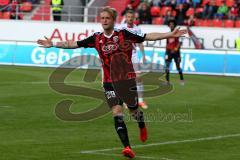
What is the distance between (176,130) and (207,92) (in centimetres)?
946

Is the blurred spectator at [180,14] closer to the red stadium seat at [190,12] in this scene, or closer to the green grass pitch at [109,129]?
the red stadium seat at [190,12]

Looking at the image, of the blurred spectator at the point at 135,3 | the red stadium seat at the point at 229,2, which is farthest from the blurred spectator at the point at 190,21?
the blurred spectator at the point at 135,3

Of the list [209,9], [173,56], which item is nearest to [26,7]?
[209,9]

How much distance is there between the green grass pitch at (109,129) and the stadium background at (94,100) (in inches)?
0.7

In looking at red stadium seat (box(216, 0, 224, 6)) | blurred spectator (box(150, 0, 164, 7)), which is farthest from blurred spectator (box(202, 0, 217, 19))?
blurred spectator (box(150, 0, 164, 7))

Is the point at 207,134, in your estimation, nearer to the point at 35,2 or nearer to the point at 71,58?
the point at 71,58

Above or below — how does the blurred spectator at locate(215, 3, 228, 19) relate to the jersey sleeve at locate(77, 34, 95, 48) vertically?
above

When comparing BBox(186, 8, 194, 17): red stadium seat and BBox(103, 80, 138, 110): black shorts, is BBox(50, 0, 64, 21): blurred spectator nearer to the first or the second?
BBox(186, 8, 194, 17): red stadium seat

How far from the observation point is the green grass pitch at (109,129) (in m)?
11.9

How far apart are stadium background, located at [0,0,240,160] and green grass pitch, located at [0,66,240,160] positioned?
2 cm

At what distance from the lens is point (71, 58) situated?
115ft

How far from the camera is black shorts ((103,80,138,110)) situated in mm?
11883

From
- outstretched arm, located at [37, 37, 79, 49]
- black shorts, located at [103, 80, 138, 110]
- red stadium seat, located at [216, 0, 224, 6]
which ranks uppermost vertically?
red stadium seat, located at [216, 0, 224, 6]

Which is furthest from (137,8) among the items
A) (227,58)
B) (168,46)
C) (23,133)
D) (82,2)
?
(23,133)
